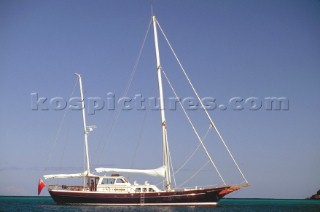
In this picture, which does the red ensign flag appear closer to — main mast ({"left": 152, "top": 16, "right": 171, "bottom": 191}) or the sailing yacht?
the sailing yacht

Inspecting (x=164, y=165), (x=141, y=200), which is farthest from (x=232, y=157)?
(x=141, y=200)

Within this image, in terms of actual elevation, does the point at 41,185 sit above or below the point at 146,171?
below

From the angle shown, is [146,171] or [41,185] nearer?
[146,171]

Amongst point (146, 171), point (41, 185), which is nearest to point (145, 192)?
point (146, 171)

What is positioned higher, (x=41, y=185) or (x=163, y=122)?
(x=163, y=122)

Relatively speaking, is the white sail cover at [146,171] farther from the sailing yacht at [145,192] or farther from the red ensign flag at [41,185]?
the red ensign flag at [41,185]

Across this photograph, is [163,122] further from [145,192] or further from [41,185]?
[41,185]

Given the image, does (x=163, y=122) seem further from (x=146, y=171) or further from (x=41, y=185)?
(x=41, y=185)

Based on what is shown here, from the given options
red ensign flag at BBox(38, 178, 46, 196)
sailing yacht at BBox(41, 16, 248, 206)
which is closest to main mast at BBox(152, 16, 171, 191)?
sailing yacht at BBox(41, 16, 248, 206)

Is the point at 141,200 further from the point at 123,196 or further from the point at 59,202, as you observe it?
the point at 59,202

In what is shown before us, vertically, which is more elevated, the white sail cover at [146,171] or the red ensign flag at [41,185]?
the white sail cover at [146,171]

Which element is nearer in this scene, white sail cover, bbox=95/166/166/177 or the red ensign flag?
white sail cover, bbox=95/166/166/177

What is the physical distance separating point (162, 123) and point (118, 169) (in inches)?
348

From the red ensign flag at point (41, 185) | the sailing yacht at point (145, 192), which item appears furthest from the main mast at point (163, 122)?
the red ensign flag at point (41, 185)
